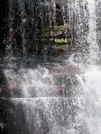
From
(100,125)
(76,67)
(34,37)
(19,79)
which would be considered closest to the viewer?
(100,125)

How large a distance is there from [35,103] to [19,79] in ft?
3.24

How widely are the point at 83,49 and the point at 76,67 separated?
2.21 meters

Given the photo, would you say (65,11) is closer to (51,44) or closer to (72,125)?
(51,44)

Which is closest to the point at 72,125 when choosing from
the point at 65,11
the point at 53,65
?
the point at 53,65

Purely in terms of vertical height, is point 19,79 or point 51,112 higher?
point 19,79

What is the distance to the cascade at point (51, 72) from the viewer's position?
7.36 meters

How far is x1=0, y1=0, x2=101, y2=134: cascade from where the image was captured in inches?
290

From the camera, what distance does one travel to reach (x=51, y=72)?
8.59 meters

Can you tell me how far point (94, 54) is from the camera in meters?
11.0

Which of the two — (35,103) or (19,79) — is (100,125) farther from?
(19,79)

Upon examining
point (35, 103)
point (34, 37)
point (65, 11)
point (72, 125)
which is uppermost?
point (65, 11)

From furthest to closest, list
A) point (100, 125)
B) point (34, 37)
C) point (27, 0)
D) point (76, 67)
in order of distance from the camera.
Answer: point (34, 37) → point (27, 0) → point (76, 67) → point (100, 125)

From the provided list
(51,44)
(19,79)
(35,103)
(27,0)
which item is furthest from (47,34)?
(35,103)

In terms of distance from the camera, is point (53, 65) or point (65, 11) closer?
point (53, 65)
